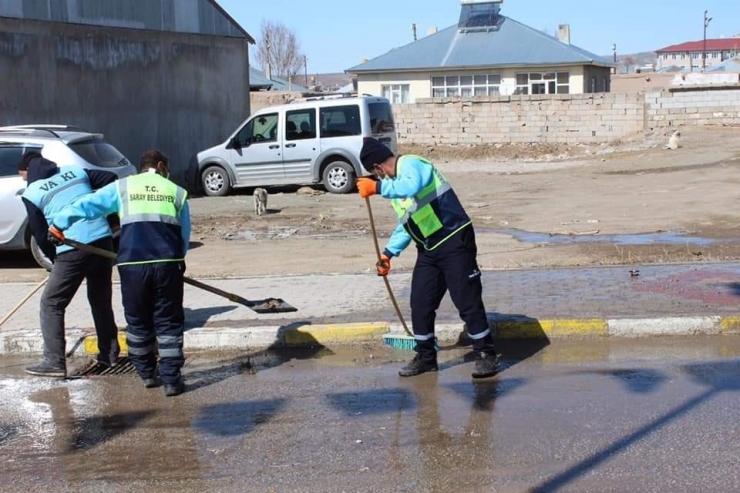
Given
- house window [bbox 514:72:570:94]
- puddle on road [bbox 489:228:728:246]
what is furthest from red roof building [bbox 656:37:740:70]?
puddle on road [bbox 489:228:728:246]

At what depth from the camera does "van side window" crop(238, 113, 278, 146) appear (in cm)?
2070

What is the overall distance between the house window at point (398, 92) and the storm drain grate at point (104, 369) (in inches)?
1763

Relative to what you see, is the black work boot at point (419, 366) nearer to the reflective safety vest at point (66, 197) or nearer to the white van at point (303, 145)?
the reflective safety vest at point (66, 197)

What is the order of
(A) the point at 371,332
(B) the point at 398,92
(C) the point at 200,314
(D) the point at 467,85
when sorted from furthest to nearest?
(B) the point at 398,92 → (D) the point at 467,85 → (C) the point at 200,314 → (A) the point at 371,332

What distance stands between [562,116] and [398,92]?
62.5 ft

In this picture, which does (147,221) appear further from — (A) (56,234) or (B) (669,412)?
(B) (669,412)

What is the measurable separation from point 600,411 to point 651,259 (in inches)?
216

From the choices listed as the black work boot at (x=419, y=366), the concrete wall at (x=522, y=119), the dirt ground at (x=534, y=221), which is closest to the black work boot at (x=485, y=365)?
the black work boot at (x=419, y=366)

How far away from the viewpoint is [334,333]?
793 cm

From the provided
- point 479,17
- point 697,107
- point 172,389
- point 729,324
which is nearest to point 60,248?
point 172,389

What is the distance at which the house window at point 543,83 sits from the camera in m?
48.5

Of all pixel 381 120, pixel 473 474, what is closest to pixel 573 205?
pixel 381 120

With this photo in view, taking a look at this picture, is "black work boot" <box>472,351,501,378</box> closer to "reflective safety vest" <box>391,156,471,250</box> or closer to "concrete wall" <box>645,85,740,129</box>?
"reflective safety vest" <box>391,156,471,250</box>

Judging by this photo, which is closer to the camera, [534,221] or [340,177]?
[534,221]
